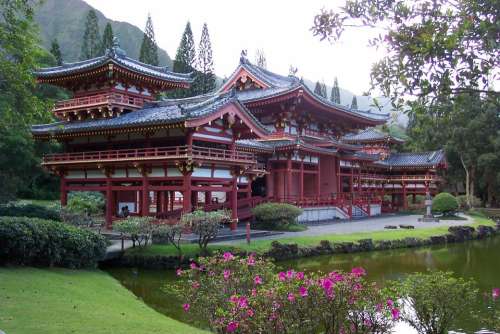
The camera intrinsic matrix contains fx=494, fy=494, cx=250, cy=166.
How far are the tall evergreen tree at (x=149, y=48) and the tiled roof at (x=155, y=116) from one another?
31.5 meters

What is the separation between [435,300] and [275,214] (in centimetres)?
1946

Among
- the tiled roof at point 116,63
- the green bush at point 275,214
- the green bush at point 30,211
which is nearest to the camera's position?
the green bush at point 30,211

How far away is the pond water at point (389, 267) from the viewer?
45.6 ft

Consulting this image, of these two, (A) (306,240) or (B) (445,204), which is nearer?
(A) (306,240)

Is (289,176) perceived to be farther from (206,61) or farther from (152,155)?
(206,61)

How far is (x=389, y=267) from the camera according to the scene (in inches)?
806

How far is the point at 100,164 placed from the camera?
26016 mm

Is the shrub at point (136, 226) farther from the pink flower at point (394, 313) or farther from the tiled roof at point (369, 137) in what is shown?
the tiled roof at point (369, 137)

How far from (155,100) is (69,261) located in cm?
1757

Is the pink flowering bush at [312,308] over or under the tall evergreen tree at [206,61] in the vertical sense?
under

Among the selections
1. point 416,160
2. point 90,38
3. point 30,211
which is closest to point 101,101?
point 30,211

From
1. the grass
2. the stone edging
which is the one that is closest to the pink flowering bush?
the grass

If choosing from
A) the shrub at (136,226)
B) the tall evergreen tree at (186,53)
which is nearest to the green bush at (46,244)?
the shrub at (136,226)

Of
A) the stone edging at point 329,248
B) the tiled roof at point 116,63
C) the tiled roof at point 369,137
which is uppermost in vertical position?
the tiled roof at point 116,63
